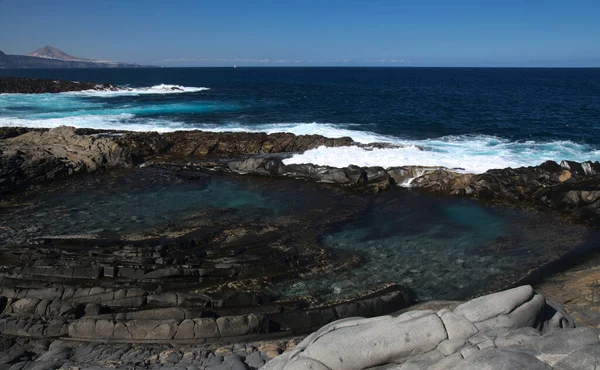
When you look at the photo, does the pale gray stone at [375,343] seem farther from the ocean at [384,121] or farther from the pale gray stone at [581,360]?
the ocean at [384,121]

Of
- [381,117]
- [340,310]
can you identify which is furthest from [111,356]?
[381,117]

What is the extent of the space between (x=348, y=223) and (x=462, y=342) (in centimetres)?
1065

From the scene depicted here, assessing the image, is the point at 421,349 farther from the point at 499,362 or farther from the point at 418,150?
the point at 418,150

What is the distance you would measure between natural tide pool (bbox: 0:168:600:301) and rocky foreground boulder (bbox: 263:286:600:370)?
4690 mm

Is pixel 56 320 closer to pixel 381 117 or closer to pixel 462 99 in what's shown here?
pixel 381 117

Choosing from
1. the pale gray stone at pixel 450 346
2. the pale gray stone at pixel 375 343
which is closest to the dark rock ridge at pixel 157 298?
the pale gray stone at pixel 375 343

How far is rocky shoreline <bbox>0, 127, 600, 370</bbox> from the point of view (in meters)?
7.78

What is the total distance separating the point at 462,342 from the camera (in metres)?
6.97

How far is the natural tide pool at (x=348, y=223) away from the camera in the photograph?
13344 mm

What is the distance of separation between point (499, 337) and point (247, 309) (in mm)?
6343

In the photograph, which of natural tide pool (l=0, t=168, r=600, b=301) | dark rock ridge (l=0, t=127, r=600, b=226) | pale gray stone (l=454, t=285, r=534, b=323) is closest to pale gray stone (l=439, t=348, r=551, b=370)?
pale gray stone (l=454, t=285, r=534, b=323)

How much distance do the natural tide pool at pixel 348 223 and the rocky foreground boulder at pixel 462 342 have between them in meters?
4.69

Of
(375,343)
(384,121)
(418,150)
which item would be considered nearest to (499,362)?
(375,343)

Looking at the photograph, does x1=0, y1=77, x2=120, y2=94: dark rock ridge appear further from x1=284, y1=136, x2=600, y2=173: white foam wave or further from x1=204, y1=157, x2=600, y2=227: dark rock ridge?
x1=284, y1=136, x2=600, y2=173: white foam wave
